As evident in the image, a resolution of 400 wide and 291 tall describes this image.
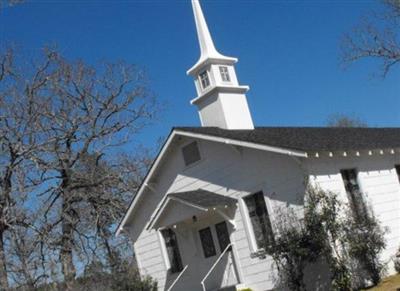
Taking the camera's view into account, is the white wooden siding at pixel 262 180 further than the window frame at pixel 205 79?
No

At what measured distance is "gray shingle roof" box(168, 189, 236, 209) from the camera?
1852 cm

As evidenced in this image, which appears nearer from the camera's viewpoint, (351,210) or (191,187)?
(351,210)

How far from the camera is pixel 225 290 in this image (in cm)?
1883

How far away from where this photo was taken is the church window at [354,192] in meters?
17.9

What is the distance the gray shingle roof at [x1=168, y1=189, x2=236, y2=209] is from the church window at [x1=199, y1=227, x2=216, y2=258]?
4.72ft

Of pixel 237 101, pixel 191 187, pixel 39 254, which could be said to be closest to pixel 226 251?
pixel 191 187

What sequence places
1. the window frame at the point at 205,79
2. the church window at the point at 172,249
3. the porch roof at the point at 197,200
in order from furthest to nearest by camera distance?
the window frame at the point at 205,79 < the church window at the point at 172,249 < the porch roof at the point at 197,200

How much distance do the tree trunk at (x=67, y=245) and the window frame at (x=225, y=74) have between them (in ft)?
30.7

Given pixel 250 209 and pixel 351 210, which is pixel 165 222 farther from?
pixel 351 210

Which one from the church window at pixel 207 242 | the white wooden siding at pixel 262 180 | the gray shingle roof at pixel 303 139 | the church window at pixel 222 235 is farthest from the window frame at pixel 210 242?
the gray shingle roof at pixel 303 139

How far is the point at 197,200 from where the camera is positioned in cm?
1886

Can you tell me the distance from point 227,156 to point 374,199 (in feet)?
15.7

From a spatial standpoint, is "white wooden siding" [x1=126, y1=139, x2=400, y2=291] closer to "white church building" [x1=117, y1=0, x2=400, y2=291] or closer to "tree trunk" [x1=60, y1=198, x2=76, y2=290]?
"white church building" [x1=117, y1=0, x2=400, y2=291]

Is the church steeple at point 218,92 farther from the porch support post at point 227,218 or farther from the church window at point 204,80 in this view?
the porch support post at point 227,218
